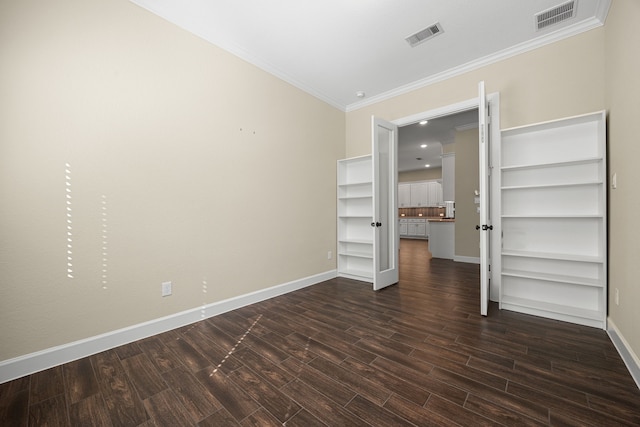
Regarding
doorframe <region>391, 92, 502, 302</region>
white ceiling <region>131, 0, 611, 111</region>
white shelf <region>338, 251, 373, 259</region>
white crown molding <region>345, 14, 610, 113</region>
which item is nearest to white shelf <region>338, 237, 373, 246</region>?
white shelf <region>338, 251, 373, 259</region>

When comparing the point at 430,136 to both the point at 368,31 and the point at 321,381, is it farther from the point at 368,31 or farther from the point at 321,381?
the point at 321,381

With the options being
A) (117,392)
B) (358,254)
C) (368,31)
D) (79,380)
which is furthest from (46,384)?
(368,31)

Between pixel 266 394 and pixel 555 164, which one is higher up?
pixel 555 164

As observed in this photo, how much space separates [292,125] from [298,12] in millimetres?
1381

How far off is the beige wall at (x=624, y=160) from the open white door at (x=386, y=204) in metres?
2.17

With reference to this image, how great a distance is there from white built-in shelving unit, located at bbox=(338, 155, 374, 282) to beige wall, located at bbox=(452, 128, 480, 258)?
2.48 metres

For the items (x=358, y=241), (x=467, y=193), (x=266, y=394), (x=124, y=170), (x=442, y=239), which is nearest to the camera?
(x=266, y=394)

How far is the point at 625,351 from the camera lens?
179 cm

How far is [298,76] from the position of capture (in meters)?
3.52

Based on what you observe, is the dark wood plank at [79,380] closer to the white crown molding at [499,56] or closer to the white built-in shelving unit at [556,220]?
the white built-in shelving unit at [556,220]

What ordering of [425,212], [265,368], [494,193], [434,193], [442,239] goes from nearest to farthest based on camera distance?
[265,368] < [494,193] < [442,239] < [434,193] < [425,212]

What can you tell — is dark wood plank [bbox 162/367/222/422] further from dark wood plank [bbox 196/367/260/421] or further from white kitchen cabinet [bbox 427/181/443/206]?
white kitchen cabinet [bbox 427/181/443/206]

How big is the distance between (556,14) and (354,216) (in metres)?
3.16

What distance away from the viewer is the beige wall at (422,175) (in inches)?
404
